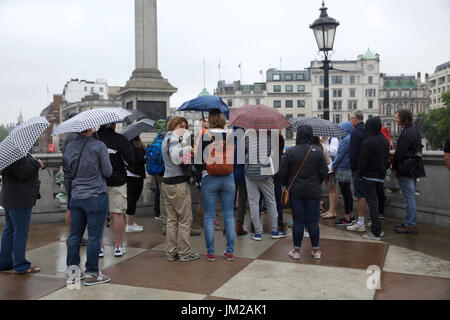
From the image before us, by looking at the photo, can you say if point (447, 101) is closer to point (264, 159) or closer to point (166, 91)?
point (166, 91)

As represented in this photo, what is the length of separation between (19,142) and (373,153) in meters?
5.53

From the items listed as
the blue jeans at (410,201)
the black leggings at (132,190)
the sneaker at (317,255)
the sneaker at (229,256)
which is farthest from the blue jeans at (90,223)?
the blue jeans at (410,201)

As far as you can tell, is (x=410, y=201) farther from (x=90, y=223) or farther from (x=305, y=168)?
(x=90, y=223)

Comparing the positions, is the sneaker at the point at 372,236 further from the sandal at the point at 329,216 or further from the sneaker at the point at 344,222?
the sandal at the point at 329,216

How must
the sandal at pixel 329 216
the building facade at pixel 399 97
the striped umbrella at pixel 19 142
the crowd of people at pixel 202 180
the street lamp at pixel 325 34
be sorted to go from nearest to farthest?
the striped umbrella at pixel 19 142, the crowd of people at pixel 202 180, the sandal at pixel 329 216, the street lamp at pixel 325 34, the building facade at pixel 399 97

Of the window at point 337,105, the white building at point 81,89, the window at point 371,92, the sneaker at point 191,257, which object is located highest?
the white building at point 81,89

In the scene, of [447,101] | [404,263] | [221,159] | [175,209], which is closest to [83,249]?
[175,209]

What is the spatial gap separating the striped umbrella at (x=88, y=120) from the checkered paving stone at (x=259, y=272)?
192 cm

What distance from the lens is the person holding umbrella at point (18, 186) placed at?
5.25 m

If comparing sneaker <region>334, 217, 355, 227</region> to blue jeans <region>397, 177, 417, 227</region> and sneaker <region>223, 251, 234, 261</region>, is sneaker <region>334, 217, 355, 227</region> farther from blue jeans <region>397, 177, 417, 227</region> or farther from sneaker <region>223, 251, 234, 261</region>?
sneaker <region>223, 251, 234, 261</region>

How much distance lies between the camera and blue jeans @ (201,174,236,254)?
6164 mm

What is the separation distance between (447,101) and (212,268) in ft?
258

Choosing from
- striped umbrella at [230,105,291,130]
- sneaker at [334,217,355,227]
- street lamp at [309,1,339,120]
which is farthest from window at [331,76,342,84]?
striped umbrella at [230,105,291,130]

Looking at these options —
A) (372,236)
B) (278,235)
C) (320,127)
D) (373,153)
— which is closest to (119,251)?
(278,235)
